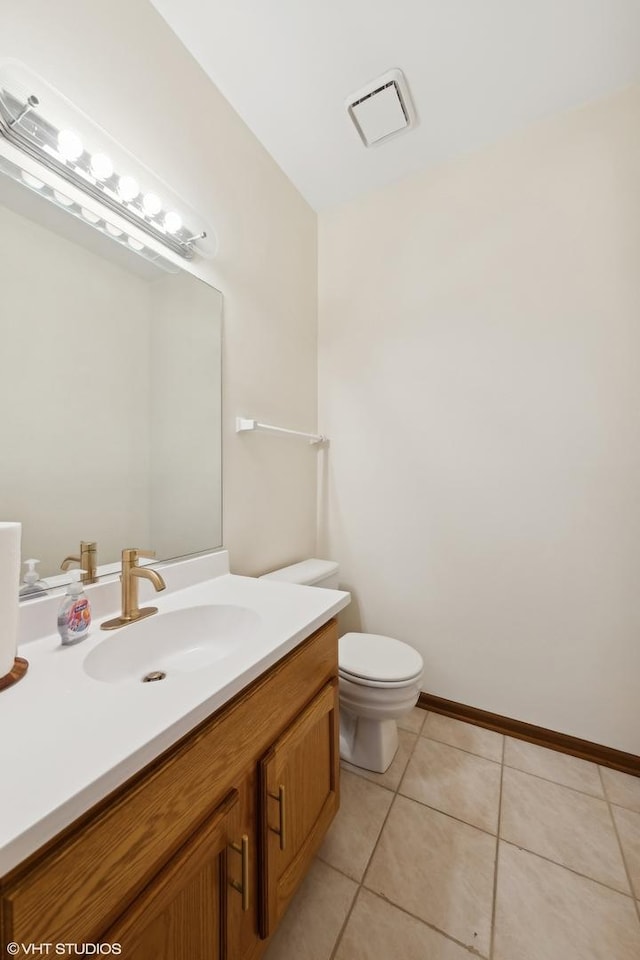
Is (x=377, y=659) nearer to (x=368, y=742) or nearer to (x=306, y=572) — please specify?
(x=368, y=742)

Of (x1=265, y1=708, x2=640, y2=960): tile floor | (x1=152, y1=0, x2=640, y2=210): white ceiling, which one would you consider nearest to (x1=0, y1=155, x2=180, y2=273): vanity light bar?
(x1=152, y1=0, x2=640, y2=210): white ceiling

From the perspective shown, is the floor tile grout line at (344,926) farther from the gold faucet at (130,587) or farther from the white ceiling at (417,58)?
the white ceiling at (417,58)

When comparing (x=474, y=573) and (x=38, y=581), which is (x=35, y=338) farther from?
(x=474, y=573)

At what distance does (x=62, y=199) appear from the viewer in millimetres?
927

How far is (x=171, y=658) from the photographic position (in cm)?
96

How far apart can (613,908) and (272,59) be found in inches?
110

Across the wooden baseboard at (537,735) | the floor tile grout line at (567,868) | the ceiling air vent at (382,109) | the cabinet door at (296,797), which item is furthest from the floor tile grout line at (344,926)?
the ceiling air vent at (382,109)

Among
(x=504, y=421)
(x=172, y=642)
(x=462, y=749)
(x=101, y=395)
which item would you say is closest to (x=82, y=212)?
(x=101, y=395)

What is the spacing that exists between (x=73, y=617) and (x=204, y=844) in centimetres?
50

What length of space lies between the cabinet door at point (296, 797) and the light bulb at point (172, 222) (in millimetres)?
1431

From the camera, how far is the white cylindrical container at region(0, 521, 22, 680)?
2.03 ft

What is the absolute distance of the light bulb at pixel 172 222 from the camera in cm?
115

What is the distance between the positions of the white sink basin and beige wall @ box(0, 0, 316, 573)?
1.43ft

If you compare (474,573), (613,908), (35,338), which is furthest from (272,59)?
(613,908)
